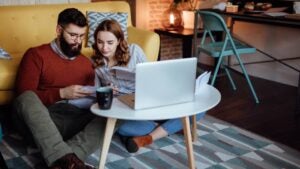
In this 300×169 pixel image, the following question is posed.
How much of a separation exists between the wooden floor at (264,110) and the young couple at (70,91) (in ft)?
2.45

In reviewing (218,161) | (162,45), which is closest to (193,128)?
(218,161)

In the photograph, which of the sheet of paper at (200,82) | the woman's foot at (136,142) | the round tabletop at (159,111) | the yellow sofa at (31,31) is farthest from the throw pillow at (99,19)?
the round tabletop at (159,111)

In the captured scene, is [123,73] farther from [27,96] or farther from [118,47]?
[27,96]

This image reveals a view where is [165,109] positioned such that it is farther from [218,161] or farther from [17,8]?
[17,8]

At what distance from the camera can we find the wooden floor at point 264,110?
8.34 ft

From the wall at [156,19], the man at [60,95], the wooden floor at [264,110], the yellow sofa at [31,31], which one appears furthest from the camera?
the wall at [156,19]

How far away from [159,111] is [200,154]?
702mm

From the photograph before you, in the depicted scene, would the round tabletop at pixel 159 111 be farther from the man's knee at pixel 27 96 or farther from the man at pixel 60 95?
the man's knee at pixel 27 96

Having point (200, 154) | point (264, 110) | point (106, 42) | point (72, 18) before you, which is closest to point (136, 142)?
point (200, 154)

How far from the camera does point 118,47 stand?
79.3 inches

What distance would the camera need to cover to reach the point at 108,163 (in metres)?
2.05

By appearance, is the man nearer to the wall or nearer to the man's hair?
the man's hair

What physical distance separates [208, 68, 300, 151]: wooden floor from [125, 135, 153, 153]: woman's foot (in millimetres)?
834

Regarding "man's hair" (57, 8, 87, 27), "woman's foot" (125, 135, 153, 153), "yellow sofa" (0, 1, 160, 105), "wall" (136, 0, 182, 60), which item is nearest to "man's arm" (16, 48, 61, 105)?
"man's hair" (57, 8, 87, 27)
